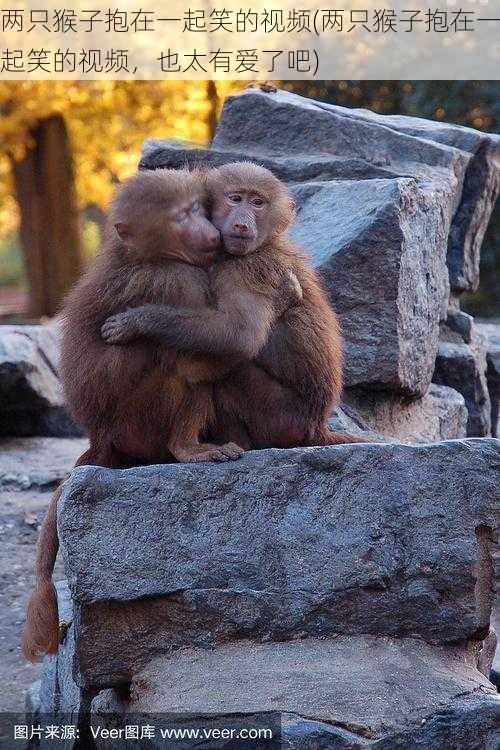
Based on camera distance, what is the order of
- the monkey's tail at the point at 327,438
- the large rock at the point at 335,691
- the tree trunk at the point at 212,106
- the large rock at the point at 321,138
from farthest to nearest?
the tree trunk at the point at 212,106, the large rock at the point at 321,138, the monkey's tail at the point at 327,438, the large rock at the point at 335,691

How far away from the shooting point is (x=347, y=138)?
579 cm

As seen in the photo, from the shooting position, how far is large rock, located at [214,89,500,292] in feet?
19.0

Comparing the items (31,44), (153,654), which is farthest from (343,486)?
(31,44)

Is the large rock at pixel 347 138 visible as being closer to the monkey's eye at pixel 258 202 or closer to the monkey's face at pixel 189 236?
the monkey's eye at pixel 258 202

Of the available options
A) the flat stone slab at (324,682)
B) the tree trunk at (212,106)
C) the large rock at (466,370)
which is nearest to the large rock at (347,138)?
the large rock at (466,370)

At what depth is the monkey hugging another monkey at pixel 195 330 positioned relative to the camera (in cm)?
325

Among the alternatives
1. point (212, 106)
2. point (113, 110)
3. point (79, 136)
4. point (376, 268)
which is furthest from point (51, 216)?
point (376, 268)

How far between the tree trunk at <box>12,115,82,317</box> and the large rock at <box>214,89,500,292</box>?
34.6ft

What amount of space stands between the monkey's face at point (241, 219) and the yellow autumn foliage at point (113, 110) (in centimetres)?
1070

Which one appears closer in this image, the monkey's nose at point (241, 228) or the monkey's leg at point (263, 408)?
the monkey's nose at point (241, 228)

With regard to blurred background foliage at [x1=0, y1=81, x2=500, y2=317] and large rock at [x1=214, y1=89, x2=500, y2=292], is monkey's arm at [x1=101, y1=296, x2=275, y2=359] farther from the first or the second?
blurred background foliage at [x1=0, y1=81, x2=500, y2=317]

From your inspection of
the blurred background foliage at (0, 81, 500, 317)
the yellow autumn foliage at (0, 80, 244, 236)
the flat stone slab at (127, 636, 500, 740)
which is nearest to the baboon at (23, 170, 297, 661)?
the flat stone slab at (127, 636, 500, 740)

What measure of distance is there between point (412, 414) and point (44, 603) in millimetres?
2363

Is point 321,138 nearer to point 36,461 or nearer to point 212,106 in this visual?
point 36,461
